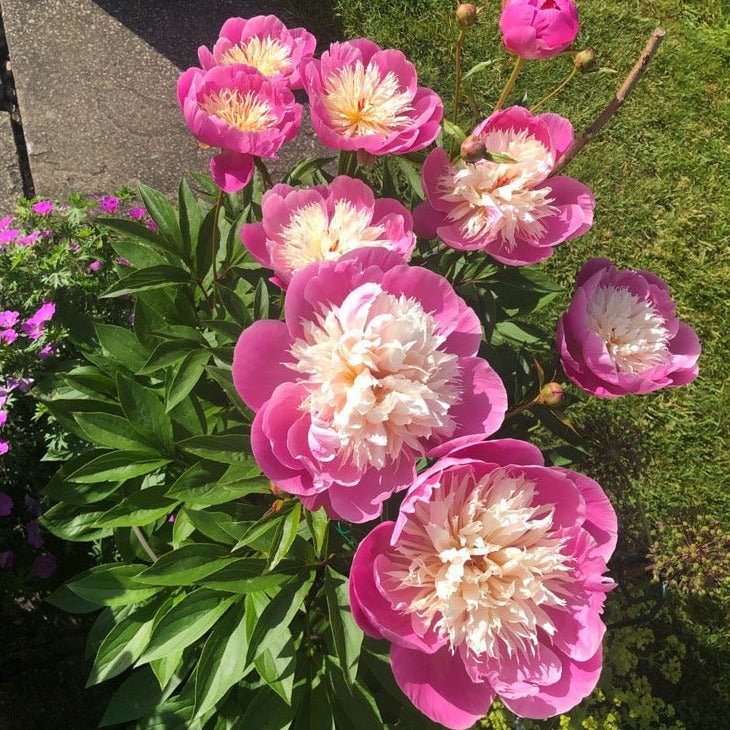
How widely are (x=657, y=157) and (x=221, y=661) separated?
2804 millimetres

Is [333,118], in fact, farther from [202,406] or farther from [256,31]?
[202,406]

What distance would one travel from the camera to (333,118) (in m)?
1.00

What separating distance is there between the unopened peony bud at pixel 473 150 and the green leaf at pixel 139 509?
0.70m

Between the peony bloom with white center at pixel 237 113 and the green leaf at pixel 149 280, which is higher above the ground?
the peony bloom with white center at pixel 237 113

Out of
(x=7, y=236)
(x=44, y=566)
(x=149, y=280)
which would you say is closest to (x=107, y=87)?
(x=7, y=236)

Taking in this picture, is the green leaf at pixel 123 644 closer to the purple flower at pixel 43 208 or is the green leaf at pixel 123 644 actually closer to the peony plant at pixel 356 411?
the peony plant at pixel 356 411

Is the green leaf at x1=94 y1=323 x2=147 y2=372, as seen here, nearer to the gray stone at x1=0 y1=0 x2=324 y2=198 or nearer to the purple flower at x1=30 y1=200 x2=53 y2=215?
the purple flower at x1=30 y1=200 x2=53 y2=215

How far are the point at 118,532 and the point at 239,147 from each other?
0.74m

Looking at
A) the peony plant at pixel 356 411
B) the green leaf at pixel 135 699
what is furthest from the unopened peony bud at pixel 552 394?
the green leaf at pixel 135 699

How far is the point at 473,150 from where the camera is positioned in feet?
3.05

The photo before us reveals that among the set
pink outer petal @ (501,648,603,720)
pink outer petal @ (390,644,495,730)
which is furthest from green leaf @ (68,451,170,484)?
pink outer petal @ (501,648,603,720)

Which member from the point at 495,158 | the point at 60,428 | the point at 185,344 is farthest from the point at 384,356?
the point at 60,428

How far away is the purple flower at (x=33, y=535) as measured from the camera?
1.54 meters

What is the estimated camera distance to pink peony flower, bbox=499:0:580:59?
3.24ft
